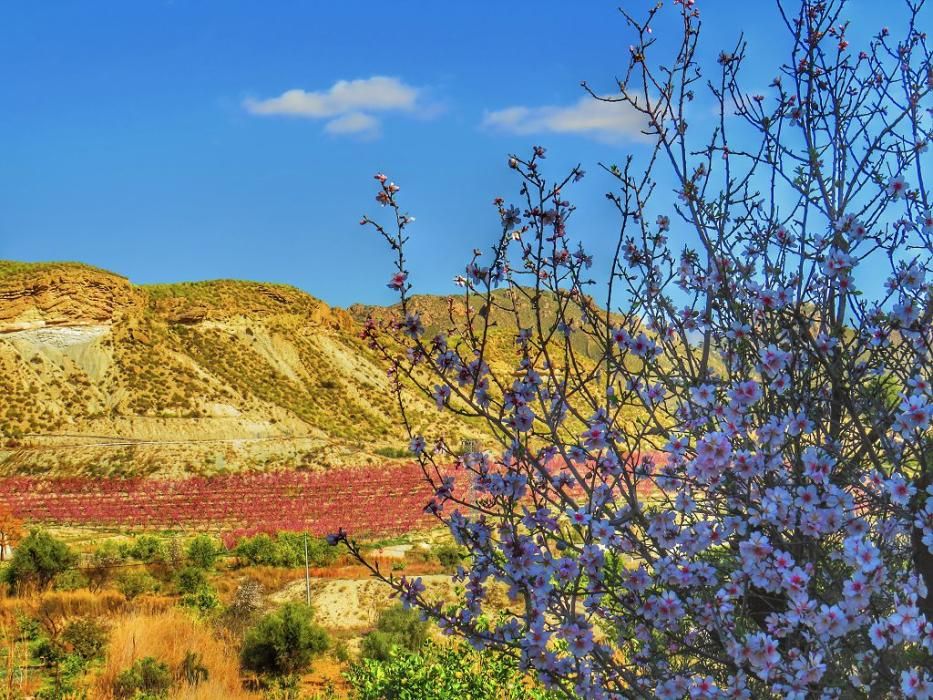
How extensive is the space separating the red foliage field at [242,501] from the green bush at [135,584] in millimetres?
10100

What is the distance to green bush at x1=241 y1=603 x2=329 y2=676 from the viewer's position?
44.4ft

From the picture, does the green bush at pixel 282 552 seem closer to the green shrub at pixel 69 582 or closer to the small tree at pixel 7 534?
the green shrub at pixel 69 582

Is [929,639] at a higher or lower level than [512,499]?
lower

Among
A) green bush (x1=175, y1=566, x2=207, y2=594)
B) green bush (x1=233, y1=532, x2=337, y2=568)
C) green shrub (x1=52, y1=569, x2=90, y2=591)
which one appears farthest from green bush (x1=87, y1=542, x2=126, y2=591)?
green bush (x1=233, y1=532, x2=337, y2=568)

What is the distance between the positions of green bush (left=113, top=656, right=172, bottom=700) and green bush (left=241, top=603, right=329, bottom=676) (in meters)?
2.88

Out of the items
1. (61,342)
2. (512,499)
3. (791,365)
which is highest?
(61,342)

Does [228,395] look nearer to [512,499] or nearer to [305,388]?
[305,388]

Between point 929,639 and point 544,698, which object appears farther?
point 544,698

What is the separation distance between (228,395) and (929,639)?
205ft

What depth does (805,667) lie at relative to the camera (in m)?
2.78

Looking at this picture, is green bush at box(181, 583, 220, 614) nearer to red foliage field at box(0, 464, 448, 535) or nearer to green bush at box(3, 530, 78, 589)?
green bush at box(3, 530, 78, 589)

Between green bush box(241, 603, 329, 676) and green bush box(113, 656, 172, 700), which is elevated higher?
green bush box(113, 656, 172, 700)

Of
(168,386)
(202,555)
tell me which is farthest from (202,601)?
(168,386)

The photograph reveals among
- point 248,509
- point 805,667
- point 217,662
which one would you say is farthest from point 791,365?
point 248,509
